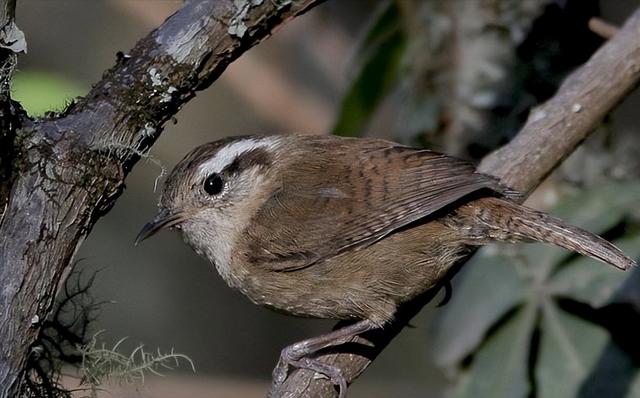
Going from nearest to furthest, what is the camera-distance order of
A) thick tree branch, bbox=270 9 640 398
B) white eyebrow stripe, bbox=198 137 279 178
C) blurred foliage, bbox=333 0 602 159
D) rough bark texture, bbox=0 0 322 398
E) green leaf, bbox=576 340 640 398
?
rough bark texture, bbox=0 0 322 398 → white eyebrow stripe, bbox=198 137 279 178 → thick tree branch, bbox=270 9 640 398 → green leaf, bbox=576 340 640 398 → blurred foliage, bbox=333 0 602 159

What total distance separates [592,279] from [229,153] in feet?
4.80

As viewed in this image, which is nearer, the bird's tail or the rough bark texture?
the rough bark texture

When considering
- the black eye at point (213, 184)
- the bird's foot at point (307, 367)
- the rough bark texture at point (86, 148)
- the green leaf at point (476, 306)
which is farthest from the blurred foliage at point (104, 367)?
the green leaf at point (476, 306)

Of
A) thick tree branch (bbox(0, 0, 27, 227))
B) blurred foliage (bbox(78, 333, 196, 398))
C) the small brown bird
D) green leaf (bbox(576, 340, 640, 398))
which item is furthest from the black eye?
green leaf (bbox(576, 340, 640, 398))

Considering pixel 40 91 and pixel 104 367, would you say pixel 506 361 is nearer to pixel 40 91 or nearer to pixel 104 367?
pixel 104 367

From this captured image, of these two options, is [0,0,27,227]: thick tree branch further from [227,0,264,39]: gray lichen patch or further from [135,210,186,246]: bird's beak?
[135,210,186,246]: bird's beak

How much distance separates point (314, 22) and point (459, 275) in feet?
7.25

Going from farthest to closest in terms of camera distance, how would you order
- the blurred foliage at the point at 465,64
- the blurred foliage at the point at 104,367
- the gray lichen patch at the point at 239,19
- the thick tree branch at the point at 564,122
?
the blurred foliage at the point at 465,64
the thick tree branch at the point at 564,122
the blurred foliage at the point at 104,367
the gray lichen patch at the point at 239,19

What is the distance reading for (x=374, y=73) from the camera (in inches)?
178

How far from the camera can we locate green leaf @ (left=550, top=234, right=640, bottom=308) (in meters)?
3.66

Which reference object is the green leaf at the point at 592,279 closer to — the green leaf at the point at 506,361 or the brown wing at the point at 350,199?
the green leaf at the point at 506,361

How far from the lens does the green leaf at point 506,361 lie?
148 inches

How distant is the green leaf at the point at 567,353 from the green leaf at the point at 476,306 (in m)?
0.19

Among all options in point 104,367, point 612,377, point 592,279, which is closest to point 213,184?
point 104,367
